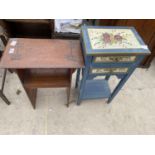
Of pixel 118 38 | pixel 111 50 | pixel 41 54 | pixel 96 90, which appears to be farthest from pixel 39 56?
pixel 96 90

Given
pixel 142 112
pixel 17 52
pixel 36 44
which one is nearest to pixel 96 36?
pixel 36 44

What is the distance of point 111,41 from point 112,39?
0.10ft

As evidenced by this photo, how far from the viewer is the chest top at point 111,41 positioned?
0.92 metres

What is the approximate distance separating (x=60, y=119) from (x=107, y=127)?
1.94 ft

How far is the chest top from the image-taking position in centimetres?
92

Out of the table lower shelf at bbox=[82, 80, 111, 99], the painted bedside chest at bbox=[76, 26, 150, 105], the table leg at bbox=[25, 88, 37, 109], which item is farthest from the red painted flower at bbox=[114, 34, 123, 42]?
the table leg at bbox=[25, 88, 37, 109]

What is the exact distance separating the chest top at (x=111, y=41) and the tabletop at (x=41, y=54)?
0.47ft

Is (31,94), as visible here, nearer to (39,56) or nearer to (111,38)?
(39,56)

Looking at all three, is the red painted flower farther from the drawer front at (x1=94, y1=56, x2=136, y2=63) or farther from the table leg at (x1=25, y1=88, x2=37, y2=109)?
the table leg at (x1=25, y1=88, x2=37, y2=109)

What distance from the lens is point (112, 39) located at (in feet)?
3.35

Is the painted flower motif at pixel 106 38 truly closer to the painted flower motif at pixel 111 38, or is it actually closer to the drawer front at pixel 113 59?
the painted flower motif at pixel 111 38

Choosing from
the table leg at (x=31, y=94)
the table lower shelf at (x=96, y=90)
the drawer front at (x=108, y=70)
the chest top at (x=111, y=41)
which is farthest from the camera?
the table lower shelf at (x=96, y=90)

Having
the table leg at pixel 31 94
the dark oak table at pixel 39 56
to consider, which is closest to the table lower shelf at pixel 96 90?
the dark oak table at pixel 39 56
